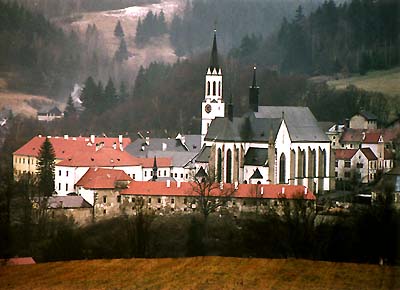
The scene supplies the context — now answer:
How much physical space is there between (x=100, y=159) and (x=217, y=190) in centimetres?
249

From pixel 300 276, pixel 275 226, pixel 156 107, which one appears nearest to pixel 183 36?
pixel 156 107

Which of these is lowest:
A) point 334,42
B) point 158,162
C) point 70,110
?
point 158,162

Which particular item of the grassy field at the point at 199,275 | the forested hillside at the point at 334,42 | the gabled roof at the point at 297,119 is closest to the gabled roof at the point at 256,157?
the gabled roof at the point at 297,119

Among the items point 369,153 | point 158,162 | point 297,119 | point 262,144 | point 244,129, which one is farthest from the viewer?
point 158,162

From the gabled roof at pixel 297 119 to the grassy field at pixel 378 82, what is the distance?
0.78 metres

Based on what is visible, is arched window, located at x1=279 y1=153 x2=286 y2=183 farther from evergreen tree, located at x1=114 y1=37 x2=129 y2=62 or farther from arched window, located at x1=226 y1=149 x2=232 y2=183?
evergreen tree, located at x1=114 y1=37 x2=129 y2=62

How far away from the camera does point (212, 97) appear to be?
23.6 meters

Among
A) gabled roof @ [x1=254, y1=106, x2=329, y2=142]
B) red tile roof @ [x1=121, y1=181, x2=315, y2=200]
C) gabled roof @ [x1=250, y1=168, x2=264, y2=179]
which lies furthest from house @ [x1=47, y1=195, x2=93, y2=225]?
gabled roof @ [x1=254, y1=106, x2=329, y2=142]

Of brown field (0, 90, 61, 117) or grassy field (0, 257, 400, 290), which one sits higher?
brown field (0, 90, 61, 117)

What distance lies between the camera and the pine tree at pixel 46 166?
826 inches

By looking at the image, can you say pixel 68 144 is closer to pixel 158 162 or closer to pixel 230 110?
pixel 158 162

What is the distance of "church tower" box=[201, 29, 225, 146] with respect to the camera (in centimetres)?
2317

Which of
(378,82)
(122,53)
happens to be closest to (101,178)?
(122,53)

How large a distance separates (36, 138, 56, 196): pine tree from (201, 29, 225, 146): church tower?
3028 mm
